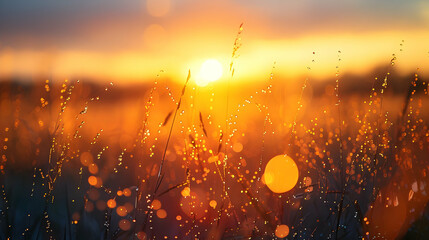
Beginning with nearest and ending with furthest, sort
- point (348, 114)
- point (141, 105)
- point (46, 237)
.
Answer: point (46, 237) → point (141, 105) → point (348, 114)

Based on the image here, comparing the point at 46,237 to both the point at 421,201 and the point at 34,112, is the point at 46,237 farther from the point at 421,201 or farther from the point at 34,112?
the point at 421,201

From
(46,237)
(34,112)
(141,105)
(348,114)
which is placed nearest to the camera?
(46,237)

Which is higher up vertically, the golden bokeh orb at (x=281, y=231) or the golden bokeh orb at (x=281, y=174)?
the golden bokeh orb at (x=281, y=174)

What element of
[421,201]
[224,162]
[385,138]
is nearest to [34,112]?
[224,162]

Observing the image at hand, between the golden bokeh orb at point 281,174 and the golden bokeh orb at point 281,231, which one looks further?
the golden bokeh orb at point 281,174

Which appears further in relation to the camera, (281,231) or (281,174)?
(281,174)

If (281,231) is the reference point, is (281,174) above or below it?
above

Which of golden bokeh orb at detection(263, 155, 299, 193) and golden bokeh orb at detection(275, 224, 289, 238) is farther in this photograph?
golden bokeh orb at detection(263, 155, 299, 193)

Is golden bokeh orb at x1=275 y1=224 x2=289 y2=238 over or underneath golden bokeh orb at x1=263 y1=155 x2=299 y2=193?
underneath
